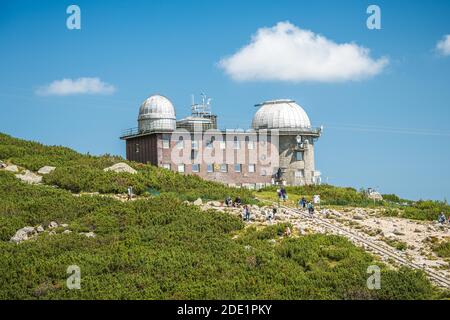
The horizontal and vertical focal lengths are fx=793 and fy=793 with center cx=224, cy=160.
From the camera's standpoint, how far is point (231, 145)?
68.9 meters

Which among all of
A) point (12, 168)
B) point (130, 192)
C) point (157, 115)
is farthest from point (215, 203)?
point (157, 115)

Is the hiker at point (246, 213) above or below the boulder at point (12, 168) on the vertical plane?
below

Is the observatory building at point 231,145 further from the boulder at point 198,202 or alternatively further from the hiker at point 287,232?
the hiker at point 287,232

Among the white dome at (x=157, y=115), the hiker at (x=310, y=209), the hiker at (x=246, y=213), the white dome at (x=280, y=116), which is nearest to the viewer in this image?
the hiker at (x=246, y=213)

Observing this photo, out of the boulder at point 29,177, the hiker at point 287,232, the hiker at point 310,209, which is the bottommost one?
the hiker at point 287,232

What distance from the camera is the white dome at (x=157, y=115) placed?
225ft

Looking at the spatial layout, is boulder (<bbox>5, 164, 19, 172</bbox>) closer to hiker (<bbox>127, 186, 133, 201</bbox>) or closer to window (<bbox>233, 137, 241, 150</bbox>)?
hiker (<bbox>127, 186, 133, 201</bbox>)

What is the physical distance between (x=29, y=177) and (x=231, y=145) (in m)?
20.3

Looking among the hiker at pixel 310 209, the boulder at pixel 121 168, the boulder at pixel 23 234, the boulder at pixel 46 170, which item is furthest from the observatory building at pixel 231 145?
the boulder at pixel 23 234

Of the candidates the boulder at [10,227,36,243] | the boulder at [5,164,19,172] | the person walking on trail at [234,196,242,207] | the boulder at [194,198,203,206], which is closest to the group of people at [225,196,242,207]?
the person walking on trail at [234,196,242,207]

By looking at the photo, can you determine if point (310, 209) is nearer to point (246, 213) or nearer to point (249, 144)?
point (246, 213)

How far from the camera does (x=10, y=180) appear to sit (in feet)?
171

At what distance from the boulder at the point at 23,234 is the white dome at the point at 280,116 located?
3414 cm

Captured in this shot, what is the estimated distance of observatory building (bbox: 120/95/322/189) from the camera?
67188 mm
